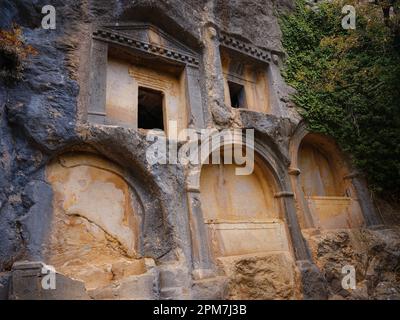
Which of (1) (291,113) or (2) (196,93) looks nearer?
(2) (196,93)

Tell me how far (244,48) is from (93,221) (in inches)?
232

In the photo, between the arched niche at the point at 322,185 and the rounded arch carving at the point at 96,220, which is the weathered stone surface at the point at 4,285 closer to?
the rounded arch carving at the point at 96,220

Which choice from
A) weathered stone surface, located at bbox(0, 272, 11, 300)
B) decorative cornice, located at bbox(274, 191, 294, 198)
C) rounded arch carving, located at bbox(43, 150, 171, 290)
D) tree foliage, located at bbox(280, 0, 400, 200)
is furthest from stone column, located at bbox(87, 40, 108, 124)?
tree foliage, located at bbox(280, 0, 400, 200)

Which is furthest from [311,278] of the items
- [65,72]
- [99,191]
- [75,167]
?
[65,72]

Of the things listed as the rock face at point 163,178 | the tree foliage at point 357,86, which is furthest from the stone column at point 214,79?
the tree foliage at point 357,86

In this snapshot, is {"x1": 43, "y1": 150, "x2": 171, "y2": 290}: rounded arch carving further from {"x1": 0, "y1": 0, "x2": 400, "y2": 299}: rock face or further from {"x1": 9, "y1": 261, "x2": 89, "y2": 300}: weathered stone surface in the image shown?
{"x1": 9, "y1": 261, "x2": 89, "y2": 300}: weathered stone surface

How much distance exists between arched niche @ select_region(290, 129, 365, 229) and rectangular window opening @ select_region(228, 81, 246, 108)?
1781 millimetres

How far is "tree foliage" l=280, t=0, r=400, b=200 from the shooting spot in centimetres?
782

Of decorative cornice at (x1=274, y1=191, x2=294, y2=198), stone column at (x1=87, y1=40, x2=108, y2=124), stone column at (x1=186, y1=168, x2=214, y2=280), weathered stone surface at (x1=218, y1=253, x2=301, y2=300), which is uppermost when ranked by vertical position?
stone column at (x1=87, y1=40, x2=108, y2=124)

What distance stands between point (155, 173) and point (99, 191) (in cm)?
105

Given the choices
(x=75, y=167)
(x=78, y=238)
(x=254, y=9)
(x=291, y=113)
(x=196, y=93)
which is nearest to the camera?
(x=78, y=238)

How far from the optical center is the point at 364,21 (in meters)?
8.85
